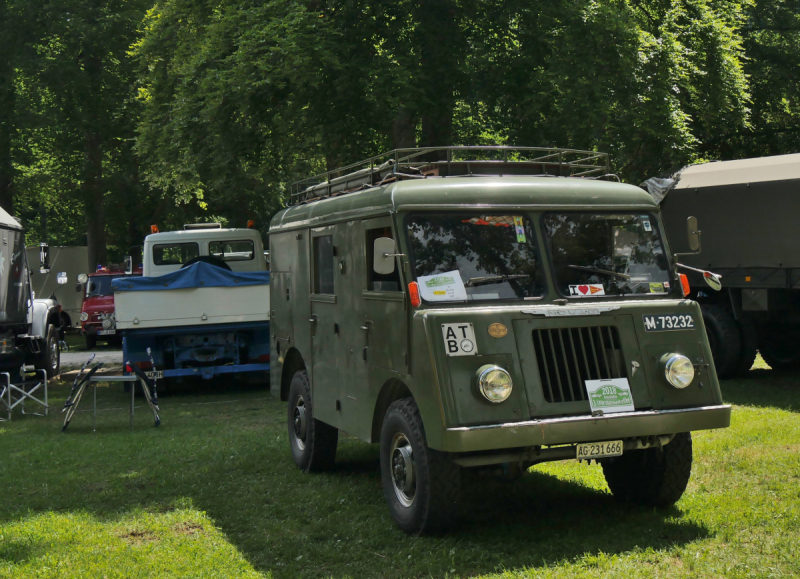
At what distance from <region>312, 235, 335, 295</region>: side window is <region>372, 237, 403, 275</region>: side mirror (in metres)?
1.57

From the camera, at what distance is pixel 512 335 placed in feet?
20.5

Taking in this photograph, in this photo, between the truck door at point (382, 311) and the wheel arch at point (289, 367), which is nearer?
the truck door at point (382, 311)

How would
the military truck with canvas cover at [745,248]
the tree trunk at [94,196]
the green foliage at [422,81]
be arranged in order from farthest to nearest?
the tree trunk at [94,196] → the green foliage at [422,81] → the military truck with canvas cover at [745,248]

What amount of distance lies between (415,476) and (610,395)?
142 cm

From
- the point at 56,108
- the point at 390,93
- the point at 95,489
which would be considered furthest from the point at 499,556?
the point at 56,108

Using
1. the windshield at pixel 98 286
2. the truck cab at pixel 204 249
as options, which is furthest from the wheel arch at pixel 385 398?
the windshield at pixel 98 286

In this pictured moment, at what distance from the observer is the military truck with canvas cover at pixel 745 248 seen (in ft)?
42.4

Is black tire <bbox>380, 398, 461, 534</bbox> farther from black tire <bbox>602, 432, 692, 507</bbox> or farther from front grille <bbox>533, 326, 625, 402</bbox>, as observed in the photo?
black tire <bbox>602, 432, 692, 507</bbox>

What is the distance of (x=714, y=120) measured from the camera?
1958cm

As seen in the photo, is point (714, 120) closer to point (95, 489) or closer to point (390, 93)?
point (390, 93)

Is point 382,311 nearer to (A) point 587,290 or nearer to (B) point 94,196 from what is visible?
(A) point 587,290

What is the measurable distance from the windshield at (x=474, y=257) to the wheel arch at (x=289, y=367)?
121 inches

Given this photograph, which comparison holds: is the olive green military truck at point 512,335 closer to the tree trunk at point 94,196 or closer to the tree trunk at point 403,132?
the tree trunk at point 403,132

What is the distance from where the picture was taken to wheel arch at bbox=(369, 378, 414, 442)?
22.6 ft
